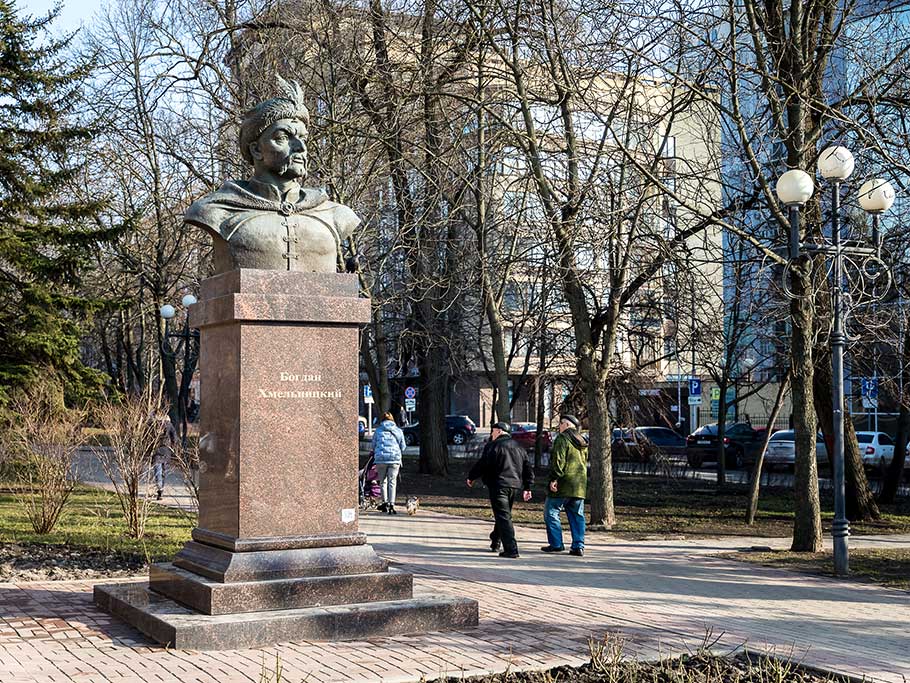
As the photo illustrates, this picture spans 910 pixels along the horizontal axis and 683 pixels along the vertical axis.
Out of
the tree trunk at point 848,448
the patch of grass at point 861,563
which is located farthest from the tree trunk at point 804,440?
the tree trunk at point 848,448

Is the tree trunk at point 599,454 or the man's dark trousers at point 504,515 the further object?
the tree trunk at point 599,454

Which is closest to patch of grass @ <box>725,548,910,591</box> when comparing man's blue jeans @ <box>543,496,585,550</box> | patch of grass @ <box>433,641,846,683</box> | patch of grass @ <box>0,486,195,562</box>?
man's blue jeans @ <box>543,496,585,550</box>

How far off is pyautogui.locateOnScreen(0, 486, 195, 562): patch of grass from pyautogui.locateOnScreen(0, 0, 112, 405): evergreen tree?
12.6 feet

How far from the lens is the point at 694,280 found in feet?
60.8

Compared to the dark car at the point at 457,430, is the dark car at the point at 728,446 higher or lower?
lower

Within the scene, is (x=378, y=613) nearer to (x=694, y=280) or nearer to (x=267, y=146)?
(x=267, y=146)

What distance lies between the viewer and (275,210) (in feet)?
30.5

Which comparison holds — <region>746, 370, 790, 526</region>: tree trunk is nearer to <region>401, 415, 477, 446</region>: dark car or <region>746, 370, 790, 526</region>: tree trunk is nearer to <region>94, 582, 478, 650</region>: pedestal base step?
<region>94, 582, 478, 650</region>: pedestal base step

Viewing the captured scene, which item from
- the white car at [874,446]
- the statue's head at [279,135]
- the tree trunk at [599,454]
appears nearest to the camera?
the statue's head at [279,135]

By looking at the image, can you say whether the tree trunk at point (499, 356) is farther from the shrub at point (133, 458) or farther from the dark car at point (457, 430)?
the dark car at point (457, 430)

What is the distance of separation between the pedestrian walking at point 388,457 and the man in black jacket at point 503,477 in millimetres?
5502

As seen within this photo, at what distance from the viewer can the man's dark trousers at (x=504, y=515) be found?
14.2m

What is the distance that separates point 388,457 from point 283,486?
38.5 ft

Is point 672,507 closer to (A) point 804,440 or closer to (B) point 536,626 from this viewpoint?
(A) point 804,440
